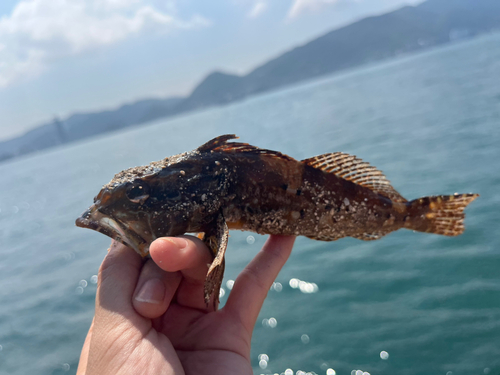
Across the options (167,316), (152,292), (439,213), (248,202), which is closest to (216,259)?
(152,292)

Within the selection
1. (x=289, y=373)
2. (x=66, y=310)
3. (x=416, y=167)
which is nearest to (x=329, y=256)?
(x=289, y=373)

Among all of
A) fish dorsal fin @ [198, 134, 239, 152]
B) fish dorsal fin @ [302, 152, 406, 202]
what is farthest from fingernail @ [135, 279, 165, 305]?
fish dorsal fin @ [302, 152, 406, 202]

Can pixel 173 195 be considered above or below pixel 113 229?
above

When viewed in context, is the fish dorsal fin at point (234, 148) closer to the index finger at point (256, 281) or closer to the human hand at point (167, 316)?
the index finger at point (256, 281)

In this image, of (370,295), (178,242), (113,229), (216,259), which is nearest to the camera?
(178,242)

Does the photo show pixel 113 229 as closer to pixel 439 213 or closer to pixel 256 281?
pixel 256 281

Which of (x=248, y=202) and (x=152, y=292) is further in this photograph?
(x=248, y=202)

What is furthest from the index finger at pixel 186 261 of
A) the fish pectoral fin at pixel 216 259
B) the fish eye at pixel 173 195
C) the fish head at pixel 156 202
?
the fish eye at pixel 173 195
